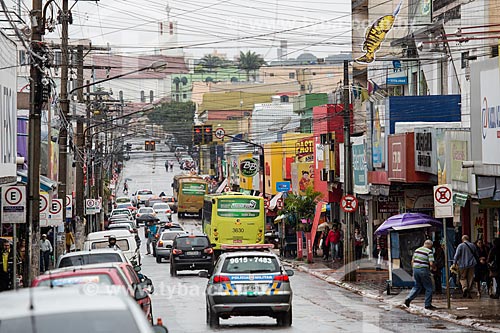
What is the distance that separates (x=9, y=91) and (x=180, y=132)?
5692 inches

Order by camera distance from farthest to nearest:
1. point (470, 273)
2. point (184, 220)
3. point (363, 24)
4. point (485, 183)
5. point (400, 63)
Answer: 1. point (184, 220)
2. point (363, 24)
3. point (400, 63)
4. point (470, 273)
5. point (485, 183)

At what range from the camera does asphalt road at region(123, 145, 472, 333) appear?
22531 millimetres

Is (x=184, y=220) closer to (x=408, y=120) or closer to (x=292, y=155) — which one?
(x=292, y=155)

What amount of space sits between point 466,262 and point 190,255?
14.5 metres

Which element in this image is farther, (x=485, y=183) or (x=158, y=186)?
(x=158, y=186)

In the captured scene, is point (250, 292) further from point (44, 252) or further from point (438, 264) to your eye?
point (44, 252)

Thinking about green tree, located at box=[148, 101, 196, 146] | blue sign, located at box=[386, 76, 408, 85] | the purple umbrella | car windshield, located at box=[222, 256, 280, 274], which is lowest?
car windshield, located at box=[222, 256, 280, 274]

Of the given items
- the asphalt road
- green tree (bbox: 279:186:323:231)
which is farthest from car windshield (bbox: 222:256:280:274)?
green tree (bbox: 279:186:323:231)

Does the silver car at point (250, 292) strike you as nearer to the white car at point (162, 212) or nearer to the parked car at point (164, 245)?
the parked car at point (164, 245)

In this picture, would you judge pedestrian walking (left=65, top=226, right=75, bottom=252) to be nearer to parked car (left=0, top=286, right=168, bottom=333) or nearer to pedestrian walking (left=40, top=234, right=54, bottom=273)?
pedestrian walking (left=40, top=234, right=54, bottom=273)

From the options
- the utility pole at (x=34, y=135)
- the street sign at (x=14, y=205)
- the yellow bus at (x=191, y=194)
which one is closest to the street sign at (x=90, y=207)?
the yellow bus at (x=191, y=194)

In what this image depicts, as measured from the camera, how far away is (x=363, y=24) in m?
64.9

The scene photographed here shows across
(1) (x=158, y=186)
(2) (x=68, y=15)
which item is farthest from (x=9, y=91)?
(1) (x=158, y=186)

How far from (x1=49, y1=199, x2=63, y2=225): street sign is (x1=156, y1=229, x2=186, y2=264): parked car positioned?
14337 millimetres
